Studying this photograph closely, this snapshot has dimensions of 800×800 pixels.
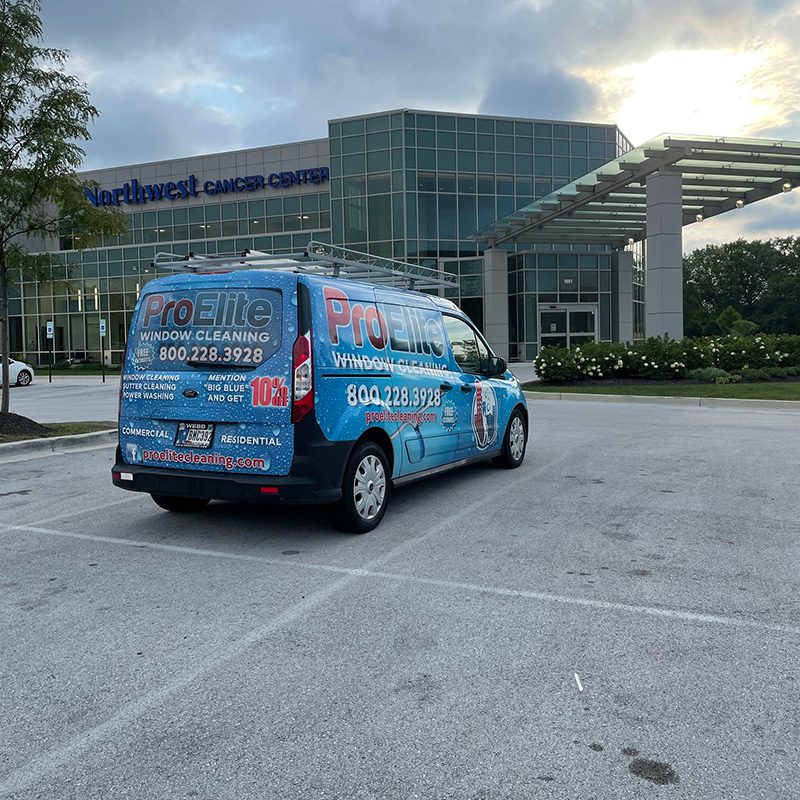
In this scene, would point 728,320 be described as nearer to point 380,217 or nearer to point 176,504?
point 380,217

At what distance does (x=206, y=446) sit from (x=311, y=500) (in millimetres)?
967

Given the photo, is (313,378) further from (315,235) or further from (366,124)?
(315,235)

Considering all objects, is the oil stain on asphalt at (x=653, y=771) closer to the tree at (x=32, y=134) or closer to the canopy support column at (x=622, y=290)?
the tree at (x=32, y=134)

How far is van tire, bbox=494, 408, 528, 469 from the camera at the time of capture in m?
9.08

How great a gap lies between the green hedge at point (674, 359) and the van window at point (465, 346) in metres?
13.6

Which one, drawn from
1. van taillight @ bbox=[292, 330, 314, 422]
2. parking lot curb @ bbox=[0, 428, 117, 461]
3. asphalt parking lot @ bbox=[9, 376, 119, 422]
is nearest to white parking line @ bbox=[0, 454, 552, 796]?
van taillight @ bbox=[292, 330, 314, 422]

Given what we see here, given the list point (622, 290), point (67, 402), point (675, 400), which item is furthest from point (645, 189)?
point (67, 402)

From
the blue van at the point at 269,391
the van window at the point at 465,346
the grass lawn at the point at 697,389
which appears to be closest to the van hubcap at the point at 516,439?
the van window at the point at 465,346

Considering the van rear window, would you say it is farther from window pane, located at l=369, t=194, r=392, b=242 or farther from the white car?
window pane, located at l=369, t=194, r=392, b=242

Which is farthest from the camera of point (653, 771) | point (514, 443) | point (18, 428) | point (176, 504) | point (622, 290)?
point (622, 290)

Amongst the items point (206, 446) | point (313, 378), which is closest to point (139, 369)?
point (206, 446)

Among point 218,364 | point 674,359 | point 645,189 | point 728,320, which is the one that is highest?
point 645,189

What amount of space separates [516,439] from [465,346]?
1.73m

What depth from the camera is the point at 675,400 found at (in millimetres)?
17516
